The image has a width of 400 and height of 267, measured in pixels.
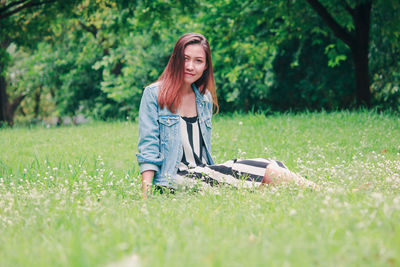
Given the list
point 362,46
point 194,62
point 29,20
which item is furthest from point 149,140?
point 29,20

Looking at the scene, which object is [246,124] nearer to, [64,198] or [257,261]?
[64,198]

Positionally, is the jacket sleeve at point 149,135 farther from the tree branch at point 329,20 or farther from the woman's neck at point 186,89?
the tree branch at point 329,20

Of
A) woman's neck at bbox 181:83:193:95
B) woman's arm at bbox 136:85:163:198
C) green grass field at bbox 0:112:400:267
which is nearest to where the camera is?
green grass field at bbox 0:112:400:267

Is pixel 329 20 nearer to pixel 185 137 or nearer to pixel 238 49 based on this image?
pixel 238 49

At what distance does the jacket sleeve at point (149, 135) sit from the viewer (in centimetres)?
413

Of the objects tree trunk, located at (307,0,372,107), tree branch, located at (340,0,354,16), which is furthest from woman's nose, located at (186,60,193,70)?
tree branch, located at (340,0,354,16)

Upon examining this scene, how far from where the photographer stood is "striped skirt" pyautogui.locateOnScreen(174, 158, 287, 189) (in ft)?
13.3

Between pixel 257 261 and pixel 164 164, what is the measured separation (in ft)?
8.11

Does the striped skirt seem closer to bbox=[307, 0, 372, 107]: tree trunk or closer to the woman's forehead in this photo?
the woman's forehead

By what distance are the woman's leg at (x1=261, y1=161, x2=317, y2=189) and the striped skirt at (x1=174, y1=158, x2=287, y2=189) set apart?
55 mm

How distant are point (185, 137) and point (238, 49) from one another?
10.8m

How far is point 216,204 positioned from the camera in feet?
10.9

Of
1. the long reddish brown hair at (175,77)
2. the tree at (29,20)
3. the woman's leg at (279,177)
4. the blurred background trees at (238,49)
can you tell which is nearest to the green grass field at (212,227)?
the woman's leg at (279,177)

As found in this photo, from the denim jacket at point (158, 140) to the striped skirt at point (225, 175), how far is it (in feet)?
0.53
